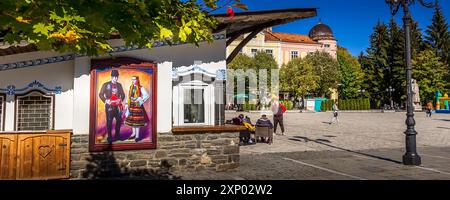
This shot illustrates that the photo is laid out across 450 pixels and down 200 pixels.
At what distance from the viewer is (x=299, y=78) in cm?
4875

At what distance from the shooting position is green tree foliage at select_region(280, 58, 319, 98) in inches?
1928

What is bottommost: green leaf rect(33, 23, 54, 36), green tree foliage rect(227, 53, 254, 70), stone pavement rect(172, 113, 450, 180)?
stone pavement rect(172, 113, 450, 180)

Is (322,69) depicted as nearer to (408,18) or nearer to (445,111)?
(445,111)

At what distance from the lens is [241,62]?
49344 millimetres

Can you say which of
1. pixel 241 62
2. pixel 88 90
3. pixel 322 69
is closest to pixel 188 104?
pixel 88 90

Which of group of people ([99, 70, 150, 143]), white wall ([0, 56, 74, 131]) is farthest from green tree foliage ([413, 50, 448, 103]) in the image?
white wall ([0, 56, 74, 131])

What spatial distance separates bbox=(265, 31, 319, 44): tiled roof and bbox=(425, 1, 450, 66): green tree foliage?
20.3 m

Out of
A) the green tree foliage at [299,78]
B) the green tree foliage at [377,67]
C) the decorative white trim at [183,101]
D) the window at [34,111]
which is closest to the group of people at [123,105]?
the decorative white trim at [183,101]

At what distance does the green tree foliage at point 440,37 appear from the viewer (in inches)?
2305

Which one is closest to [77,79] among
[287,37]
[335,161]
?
[335,161]

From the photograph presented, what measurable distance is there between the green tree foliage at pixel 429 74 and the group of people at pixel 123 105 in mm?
54530

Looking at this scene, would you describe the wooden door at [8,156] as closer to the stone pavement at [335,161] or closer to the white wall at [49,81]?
the white wall at [49,81]

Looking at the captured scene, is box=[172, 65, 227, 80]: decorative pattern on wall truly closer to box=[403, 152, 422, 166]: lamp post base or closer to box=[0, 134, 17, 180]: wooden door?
box=[0, 134, 17, 180]: wooden door

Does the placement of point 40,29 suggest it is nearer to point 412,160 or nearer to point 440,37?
point 412,160
